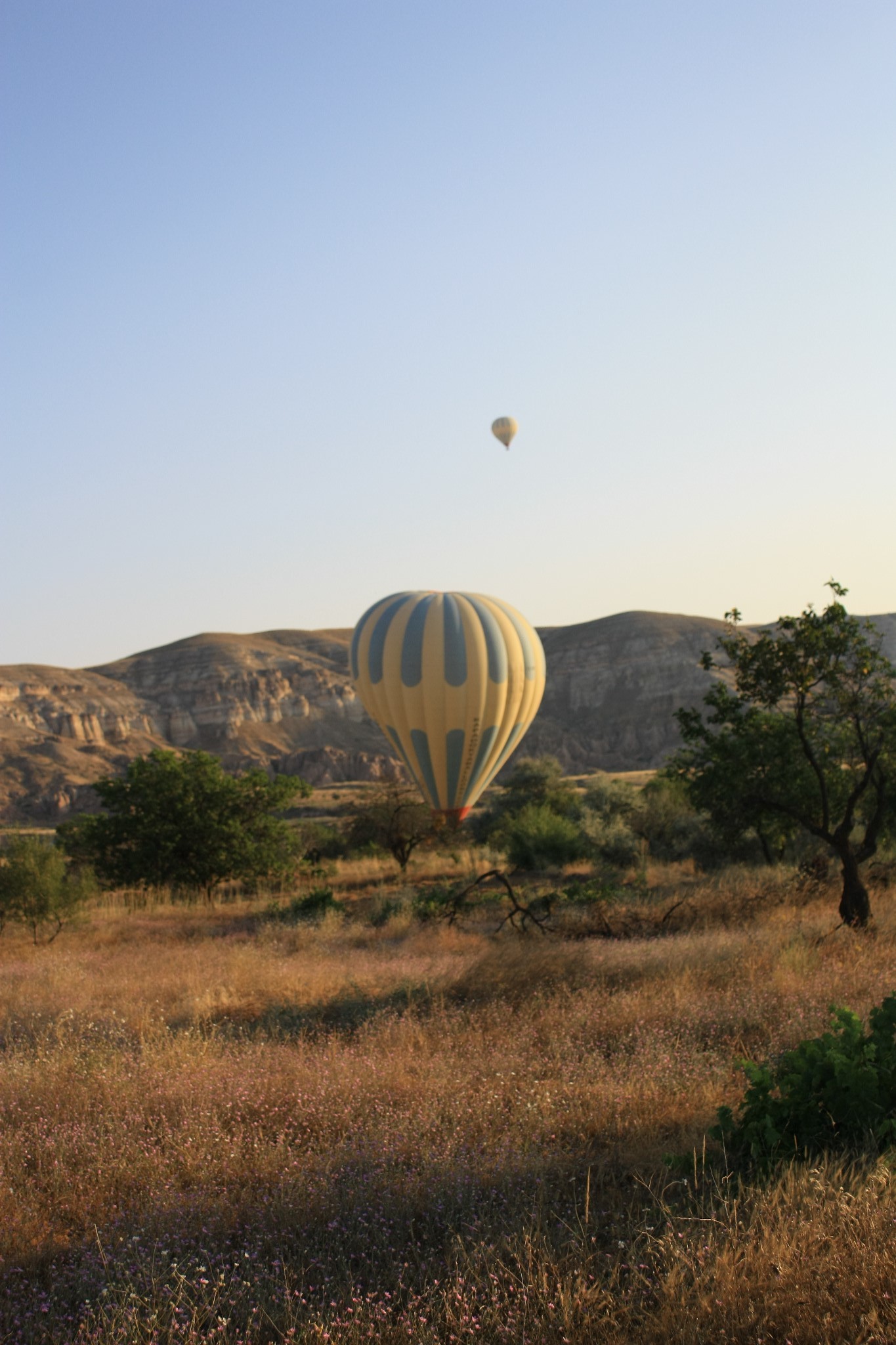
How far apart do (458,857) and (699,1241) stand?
89.3 feet

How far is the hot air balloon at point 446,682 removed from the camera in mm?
24172

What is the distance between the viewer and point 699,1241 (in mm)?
3410

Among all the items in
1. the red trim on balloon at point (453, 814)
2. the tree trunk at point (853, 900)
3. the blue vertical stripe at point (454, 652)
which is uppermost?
the blue vertical stripe at point (454, 652)

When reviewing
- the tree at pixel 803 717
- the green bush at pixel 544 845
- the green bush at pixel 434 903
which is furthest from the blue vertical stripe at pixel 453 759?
the tree at pixel 803 717

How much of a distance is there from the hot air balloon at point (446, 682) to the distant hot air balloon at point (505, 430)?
1549 centimetres

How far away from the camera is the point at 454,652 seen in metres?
24.2

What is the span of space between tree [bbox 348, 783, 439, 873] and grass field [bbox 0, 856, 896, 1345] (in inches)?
829

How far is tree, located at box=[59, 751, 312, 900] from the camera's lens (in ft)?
81.3

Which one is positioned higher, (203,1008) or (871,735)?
(871,735)

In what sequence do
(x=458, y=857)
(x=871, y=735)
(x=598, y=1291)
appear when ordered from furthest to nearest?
(x=458, y=857) → (x=871, y=735) → (x=598, y=1291)

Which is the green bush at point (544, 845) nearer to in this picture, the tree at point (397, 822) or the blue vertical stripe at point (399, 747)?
the tree at point (397, 822)

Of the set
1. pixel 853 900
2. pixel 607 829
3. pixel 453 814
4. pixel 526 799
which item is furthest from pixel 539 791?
pixel 853 900

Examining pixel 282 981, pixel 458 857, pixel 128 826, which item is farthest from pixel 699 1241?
pixel 458 857

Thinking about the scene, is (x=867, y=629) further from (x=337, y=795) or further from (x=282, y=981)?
(x=337, y=795)
